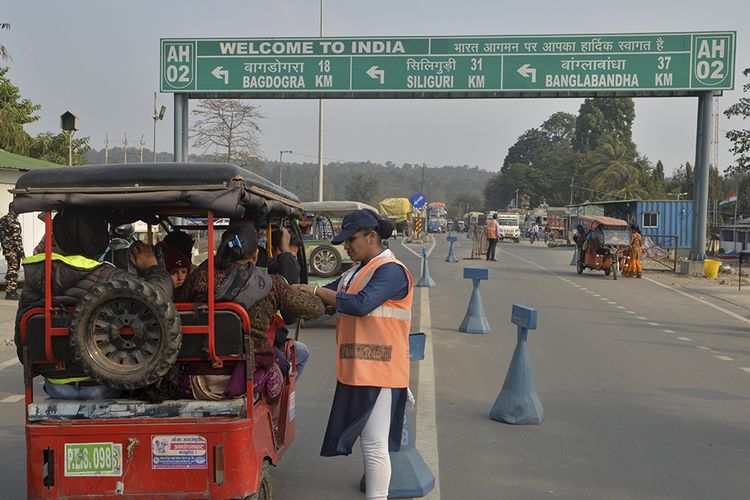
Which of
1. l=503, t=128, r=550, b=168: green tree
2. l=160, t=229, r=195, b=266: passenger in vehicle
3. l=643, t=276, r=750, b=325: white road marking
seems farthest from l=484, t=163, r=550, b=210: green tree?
l=160, t=229, r=195, b=266: passenger in vehicle

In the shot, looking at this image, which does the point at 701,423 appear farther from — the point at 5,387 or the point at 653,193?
the point at 653,193

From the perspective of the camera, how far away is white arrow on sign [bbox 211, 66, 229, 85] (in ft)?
81.5

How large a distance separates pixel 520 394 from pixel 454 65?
1884 cm

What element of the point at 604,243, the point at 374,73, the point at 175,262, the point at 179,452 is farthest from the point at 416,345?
the point at 374,73

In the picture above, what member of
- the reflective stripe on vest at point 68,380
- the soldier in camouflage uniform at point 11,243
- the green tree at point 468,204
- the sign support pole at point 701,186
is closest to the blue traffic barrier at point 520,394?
the reflective stripe on vest at point 68,380

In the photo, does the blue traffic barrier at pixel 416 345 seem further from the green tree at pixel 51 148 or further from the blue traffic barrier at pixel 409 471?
the green tree at pixel 51 148

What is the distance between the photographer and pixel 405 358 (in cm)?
452

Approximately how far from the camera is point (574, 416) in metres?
7.43

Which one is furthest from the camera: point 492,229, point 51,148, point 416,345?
point 51,148

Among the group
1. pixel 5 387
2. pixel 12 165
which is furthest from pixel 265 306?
pixel 12 165

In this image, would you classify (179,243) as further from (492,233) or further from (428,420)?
(492,233)

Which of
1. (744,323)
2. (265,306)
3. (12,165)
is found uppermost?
(12,165)

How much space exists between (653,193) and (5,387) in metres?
75.5

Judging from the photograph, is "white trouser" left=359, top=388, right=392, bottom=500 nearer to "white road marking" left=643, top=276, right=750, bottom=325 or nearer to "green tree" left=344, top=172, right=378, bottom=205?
"white road marking" left=643, top=276, right=750, bottom=325
